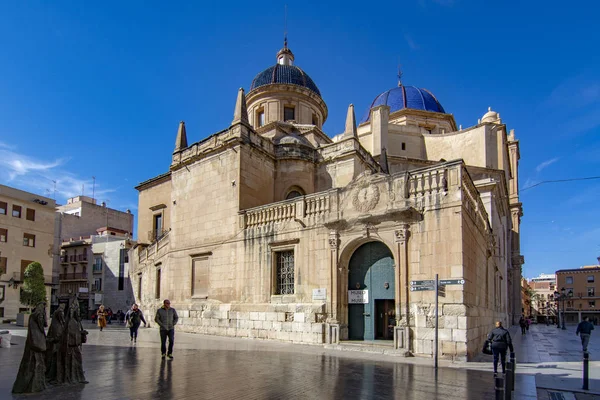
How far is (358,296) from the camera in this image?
49.3 ft

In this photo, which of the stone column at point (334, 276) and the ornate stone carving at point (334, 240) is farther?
the ornate stone carving at point (334, 240)

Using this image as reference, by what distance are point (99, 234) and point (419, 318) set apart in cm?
4853

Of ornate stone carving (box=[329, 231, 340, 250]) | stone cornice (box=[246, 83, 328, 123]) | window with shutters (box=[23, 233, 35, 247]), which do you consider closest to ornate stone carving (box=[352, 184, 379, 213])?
ornate stone carving (box=[329, 231, 340, 250])

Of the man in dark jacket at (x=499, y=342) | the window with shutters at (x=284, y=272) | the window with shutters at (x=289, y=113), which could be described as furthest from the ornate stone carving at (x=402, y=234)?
the window with shutters at (x=289, y=113)

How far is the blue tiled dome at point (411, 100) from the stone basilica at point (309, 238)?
10.2m

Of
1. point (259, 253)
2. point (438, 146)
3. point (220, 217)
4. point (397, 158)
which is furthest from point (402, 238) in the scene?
point (438, 146)

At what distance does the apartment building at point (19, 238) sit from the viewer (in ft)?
114

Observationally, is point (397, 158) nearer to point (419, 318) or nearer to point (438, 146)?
point (438, 146)

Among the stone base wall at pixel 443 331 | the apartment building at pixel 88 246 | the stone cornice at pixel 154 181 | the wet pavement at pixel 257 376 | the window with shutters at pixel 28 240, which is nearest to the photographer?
the wet pavement at pixel 257 376

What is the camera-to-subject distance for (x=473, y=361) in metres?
11.9

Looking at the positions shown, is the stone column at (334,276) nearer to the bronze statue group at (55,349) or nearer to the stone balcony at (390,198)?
the stone balcony at (390,198)

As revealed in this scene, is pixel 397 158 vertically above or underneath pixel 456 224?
above

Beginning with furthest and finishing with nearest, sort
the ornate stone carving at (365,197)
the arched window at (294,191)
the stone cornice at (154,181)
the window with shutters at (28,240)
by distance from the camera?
the window with shutters at (28,240)
the stone cornice at (154,181)
the arched window at (294,191)
the ornate stone carving at (365,197)

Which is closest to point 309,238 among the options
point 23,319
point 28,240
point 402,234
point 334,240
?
point 334,240
